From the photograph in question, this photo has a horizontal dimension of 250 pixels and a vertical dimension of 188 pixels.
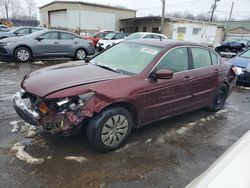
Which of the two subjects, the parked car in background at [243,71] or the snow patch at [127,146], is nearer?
the snow patch at [127,146]

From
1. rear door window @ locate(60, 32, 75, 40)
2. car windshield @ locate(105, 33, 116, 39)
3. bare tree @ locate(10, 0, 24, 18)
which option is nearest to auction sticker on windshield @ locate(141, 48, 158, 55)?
rear door window @ locate(60, 32, 75, 40)

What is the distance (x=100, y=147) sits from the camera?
3557mm

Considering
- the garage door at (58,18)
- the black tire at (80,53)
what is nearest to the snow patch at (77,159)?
the black tire at (80,53)

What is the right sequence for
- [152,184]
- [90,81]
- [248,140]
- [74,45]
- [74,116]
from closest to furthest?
[248,140] → [152,184] → [74,116] → [90,81] → [74,45]

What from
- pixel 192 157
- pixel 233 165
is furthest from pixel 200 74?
pixel 233 165

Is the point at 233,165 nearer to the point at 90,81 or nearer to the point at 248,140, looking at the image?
the point at 248,140

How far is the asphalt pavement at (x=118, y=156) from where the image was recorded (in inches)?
121

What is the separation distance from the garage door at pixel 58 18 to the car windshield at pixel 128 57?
31.1 m

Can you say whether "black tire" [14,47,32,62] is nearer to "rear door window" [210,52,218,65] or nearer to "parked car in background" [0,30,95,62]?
"parked car in background" [0,30,95,62]

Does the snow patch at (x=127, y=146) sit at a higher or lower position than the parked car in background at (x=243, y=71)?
lower

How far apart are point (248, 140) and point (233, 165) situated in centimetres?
51

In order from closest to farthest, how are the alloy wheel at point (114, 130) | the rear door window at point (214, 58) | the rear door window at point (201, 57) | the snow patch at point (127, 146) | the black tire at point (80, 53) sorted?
1. the alloy wheel at point (114, 130)
2. the snow patch at point (127, 146)
3. the rear door window at point (201, 57)
4. the rear door window at point (214, 58)
5. the black tire at point (80, 53)

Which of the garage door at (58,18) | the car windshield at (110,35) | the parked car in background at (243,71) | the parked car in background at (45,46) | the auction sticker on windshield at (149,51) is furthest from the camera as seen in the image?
the garage door at (58,18)

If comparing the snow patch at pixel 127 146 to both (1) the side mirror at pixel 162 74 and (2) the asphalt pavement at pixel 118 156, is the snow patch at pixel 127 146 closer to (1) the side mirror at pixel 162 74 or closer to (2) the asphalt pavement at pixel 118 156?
(2) the asphalt pavement at pixel 118 156
